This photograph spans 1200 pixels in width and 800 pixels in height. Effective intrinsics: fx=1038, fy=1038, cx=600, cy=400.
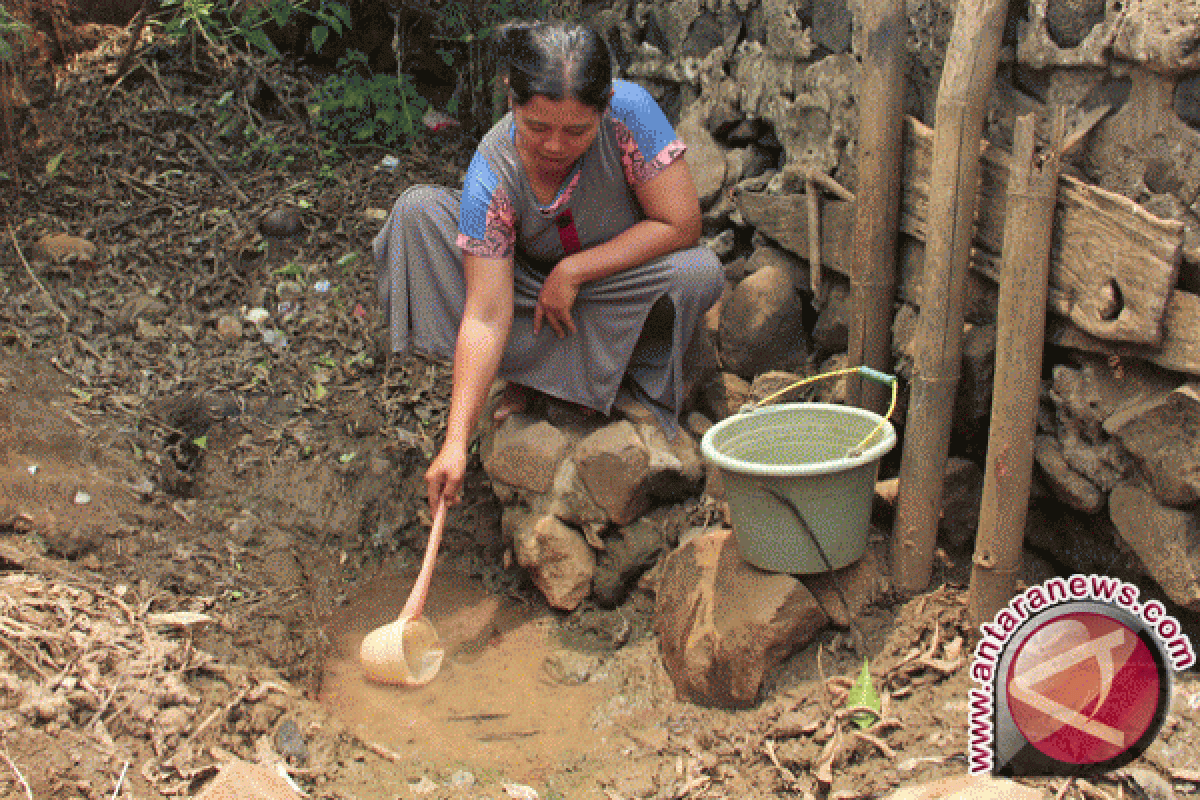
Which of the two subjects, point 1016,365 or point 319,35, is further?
point 319,35

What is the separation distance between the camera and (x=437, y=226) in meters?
2.90

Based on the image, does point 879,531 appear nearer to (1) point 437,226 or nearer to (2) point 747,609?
(2) point 747,609

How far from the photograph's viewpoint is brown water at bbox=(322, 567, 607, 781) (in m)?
2.53

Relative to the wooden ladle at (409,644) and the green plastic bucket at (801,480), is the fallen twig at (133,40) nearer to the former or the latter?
the wooden ladle at (409,644)

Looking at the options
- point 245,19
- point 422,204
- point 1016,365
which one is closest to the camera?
point 1016,365

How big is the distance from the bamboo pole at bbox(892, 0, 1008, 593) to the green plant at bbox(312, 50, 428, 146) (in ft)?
9.23

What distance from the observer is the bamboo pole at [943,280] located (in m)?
2.16

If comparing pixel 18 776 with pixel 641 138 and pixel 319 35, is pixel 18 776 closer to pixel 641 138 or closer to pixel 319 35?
pixel 641 138

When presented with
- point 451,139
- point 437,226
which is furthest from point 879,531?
point 451,139

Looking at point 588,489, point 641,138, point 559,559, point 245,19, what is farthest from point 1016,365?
point 245,19

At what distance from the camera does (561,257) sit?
9.57 ft

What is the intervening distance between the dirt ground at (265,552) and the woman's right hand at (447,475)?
624 mm

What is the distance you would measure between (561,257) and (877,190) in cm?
88

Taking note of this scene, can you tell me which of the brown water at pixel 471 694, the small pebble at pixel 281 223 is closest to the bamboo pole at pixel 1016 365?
the brown water at pixel 471 694
